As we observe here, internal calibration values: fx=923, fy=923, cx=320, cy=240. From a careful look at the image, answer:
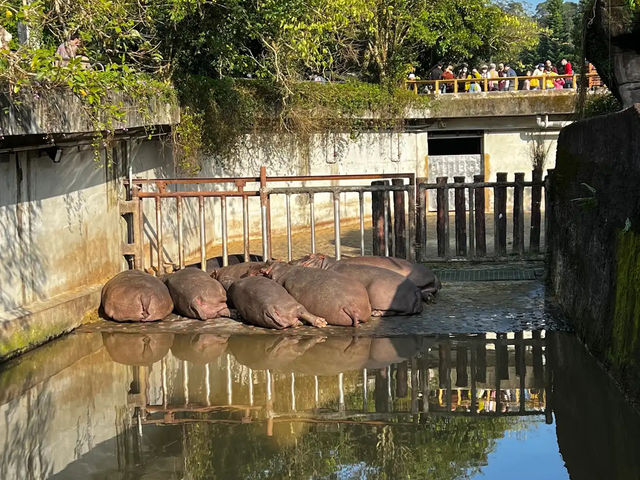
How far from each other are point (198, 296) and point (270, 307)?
1.14 m

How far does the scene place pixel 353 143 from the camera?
843 inches

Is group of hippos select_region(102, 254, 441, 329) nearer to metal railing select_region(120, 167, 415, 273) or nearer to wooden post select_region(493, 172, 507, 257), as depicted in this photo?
metal railing select_region(120, 167, 415, 273)

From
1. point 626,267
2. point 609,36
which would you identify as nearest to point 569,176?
point 609,36

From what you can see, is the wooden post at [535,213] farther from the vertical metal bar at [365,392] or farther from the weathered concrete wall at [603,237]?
the vertical metal bar at [365,392]

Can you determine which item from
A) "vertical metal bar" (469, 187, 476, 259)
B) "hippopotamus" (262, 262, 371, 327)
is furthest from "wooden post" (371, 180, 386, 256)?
"hippopotamus" (262, 262, 371, 327)

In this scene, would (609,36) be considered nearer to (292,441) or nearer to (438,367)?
(438,367)

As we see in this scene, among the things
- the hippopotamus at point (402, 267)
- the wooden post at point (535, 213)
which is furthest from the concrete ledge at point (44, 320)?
the wooden post at point (535, 213)

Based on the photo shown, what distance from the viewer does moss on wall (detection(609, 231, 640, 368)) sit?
7801mm

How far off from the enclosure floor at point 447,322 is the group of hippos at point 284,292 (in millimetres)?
124

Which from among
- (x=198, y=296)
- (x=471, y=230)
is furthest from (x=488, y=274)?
(x=198, y=296)

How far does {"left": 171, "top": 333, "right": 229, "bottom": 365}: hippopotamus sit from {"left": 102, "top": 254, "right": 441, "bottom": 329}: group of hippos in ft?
1.84

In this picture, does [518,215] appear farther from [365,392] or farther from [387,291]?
[365,392]

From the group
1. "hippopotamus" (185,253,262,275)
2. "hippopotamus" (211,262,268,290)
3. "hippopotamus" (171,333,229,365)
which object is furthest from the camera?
"hippopotamus" (185,253,262,275)

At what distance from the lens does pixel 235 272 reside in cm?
1231
